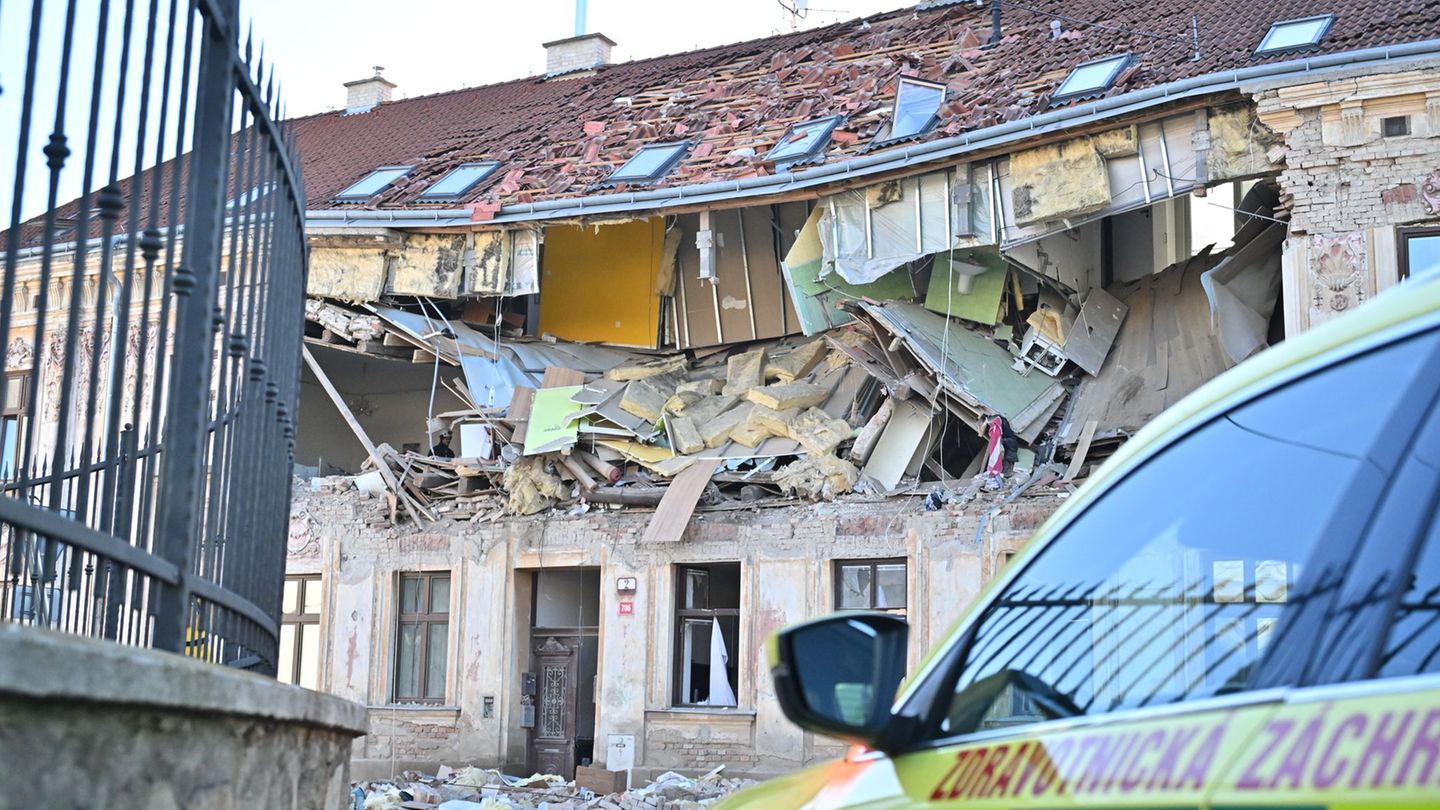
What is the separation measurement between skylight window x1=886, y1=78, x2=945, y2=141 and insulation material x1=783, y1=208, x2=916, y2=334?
158cm

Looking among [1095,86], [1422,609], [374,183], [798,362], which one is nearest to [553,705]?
[798,362]

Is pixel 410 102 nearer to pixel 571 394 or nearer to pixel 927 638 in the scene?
pixel 571 394

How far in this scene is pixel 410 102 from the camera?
32.8 metres

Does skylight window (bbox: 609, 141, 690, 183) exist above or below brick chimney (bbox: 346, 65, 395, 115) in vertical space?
below

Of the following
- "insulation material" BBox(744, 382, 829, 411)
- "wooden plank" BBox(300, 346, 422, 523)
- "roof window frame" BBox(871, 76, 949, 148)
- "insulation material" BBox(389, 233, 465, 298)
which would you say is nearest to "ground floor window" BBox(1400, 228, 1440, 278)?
"roof window frame" BBox(871, 76, 949, 148)

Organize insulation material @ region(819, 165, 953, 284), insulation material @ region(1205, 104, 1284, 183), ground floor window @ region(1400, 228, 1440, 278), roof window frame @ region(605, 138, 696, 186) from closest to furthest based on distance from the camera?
ground floor window @ region(1400, 228, 1440, 278) < insulation material @ region(1205, 104, 1284, 183) < insulation material @ region(819, 165, 953, 284) < roof window frame @ region(605, 138, 696, 186)

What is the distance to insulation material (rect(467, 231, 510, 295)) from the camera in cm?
2298

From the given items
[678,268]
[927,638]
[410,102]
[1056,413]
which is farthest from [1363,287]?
[410,102]

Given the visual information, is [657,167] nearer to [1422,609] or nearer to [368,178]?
[368,178]

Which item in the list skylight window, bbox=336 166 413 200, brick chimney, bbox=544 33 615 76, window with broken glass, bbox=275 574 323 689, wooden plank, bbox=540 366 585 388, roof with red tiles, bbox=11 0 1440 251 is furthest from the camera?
brick chimney, bbox=544 33 615 76

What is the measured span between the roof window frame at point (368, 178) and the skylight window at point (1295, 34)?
44.5 ft

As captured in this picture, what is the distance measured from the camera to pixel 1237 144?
→ 1739 centimetres

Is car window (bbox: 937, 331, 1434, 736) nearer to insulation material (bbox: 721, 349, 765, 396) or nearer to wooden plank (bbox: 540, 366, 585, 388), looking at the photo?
insulation material (bbox: 721, 349, 765, 396)

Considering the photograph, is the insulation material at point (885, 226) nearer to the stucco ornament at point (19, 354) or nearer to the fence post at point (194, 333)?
the stucco ornament at point (19, 354)
